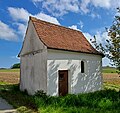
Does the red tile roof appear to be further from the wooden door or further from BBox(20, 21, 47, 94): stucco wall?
the wooden door

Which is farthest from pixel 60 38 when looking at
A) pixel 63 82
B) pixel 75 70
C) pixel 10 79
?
pixel 10 79

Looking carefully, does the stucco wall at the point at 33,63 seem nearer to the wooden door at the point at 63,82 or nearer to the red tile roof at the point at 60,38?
the red tile roof at the point at 60,38

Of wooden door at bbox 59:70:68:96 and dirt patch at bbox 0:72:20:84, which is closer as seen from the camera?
wooden door at bbox 59:70:68:96

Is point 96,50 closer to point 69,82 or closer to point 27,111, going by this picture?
point 69,82

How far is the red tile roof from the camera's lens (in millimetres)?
18072

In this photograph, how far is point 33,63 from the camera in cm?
1934

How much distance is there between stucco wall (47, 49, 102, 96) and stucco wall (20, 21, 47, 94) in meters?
0.55

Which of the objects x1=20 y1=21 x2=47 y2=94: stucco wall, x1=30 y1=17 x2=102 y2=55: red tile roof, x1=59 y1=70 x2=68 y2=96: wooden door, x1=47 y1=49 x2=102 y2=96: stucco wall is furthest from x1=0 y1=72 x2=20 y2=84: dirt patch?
x1=59 y1=70 x2=68 y2=96: wooden door

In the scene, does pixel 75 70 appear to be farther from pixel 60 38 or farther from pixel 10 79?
pixel 10 79

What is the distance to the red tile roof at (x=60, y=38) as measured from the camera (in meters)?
18.1

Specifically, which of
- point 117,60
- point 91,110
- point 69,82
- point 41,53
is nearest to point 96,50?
point 117,60

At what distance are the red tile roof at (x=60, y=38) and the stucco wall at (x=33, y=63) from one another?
55 centimetres

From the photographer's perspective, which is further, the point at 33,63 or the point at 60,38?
the point at 60,38

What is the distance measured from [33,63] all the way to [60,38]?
318cm
